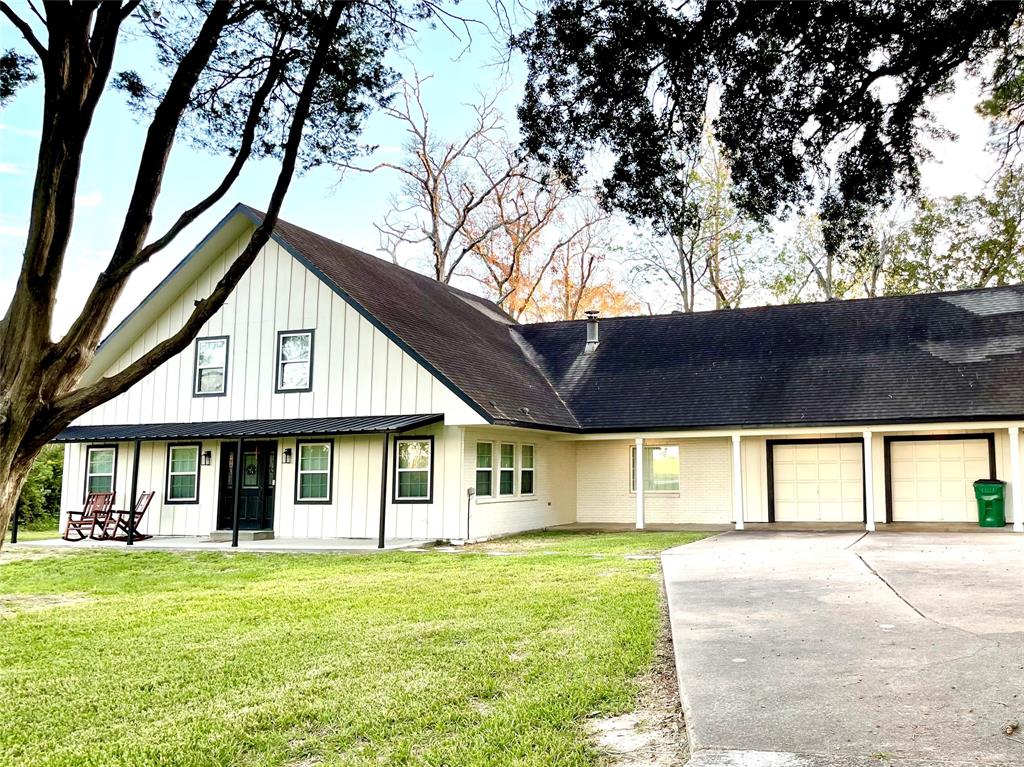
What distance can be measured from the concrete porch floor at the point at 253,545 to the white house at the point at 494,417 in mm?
624

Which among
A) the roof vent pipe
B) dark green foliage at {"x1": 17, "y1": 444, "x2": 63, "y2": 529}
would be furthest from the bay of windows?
dark green foliage at {"x1": 17, "y1": 444, "x2": 63, "y2": 529}

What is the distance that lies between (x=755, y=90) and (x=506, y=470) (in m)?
13.0

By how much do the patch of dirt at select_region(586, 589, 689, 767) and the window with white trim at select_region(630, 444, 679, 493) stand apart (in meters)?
15.4

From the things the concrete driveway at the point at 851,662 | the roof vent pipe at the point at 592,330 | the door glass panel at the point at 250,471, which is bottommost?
the concrete driveway at the point at 851,662

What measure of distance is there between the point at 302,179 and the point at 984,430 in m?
15.5

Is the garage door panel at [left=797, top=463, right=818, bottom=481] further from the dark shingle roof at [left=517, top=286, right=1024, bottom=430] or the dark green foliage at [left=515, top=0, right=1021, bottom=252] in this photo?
the dark green foliage at [left=515, top=0, right=1021, bottom=252]

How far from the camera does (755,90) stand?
6.23 metres

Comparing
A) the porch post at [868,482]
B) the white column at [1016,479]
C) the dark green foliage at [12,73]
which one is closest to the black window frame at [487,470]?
the porch post at [868,482]

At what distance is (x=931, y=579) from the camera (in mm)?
9555

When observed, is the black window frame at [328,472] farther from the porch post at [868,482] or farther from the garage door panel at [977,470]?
the garage door panel at [977,470]

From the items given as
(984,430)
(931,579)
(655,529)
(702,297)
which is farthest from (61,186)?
(702,297)

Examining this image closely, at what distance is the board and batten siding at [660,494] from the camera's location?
66.6ft

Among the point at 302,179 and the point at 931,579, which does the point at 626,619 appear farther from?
the point at 302,179

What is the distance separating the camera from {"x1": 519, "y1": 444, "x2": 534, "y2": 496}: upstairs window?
62.3ft
